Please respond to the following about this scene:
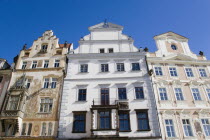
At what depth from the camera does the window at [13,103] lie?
19.8 metres

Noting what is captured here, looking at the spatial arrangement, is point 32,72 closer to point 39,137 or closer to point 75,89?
point 75,89

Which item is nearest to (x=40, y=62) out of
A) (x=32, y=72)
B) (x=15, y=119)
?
(x=32, y=72)

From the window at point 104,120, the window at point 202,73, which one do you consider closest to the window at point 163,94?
the window at point 202,73

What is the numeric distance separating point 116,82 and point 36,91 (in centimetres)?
967

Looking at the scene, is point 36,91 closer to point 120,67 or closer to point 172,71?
point 120,67

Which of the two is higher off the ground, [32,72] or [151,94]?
[32,72]

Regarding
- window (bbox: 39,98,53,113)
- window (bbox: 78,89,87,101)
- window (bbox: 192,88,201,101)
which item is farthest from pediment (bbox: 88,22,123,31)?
window (bbox: 192,88,201,101)

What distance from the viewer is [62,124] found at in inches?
750

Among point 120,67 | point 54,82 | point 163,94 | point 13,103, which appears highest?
point 120,67

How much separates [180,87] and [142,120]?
6.58 meters

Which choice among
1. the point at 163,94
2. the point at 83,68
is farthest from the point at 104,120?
the point at 163,94

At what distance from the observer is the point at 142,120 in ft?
63.4

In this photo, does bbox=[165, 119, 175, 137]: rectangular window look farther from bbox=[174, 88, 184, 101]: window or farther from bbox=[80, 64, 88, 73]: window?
bbox=[80, 64, 88, 73]: window

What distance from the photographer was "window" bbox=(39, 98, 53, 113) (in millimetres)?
20209
